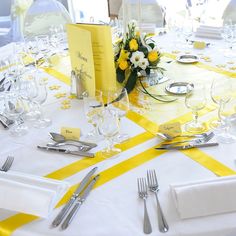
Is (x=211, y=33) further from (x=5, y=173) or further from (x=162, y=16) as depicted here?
(x=5, y=173)

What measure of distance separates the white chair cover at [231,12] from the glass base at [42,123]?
6.18 feet

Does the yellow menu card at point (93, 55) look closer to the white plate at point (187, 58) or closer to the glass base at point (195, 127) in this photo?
the glass base at point (195, 127)

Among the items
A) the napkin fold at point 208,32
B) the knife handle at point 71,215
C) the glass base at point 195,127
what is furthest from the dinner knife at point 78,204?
the napkin fold at point 208,32

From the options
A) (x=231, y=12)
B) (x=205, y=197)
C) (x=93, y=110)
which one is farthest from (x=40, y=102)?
(x=231, y=12)

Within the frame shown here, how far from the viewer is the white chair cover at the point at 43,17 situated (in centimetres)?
260

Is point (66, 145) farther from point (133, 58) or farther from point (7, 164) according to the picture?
point (133, 58)

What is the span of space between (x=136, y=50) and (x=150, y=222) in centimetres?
84

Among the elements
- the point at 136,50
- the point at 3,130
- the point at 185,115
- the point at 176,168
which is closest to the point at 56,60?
the point at 136,50

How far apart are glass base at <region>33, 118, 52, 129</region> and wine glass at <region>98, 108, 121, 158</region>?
10.6 inches

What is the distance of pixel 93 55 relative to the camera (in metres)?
1.33

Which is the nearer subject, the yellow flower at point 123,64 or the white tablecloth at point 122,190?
→ the white tablecloth at point 122,190

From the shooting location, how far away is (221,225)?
73 centimetres

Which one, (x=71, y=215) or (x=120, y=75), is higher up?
(x=120, y=75)

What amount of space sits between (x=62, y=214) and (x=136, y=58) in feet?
2.56
